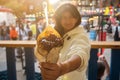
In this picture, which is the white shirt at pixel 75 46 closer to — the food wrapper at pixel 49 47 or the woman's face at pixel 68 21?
the woman's face at pixel 68 21

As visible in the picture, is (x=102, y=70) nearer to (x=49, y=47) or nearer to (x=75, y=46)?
(x=75, y=46)

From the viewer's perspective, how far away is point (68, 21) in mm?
1268

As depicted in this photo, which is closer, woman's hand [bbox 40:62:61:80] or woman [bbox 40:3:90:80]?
woman's hand [bbox 40:62:61:80]

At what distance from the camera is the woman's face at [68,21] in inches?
48.8

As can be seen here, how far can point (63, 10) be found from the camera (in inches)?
48.5

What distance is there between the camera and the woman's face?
1239mm

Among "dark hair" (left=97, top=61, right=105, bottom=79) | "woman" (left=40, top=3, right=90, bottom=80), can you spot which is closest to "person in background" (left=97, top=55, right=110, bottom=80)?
"dark hair" (left=97, top=61, right=105, bottom=79)

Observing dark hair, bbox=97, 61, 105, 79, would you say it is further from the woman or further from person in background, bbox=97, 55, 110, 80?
the woman

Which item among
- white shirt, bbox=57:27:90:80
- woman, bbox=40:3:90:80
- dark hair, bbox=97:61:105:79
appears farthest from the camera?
dark hair, bbox=97:61:105:79

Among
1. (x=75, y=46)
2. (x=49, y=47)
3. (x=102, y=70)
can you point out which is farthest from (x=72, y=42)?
(x=102, y=70)

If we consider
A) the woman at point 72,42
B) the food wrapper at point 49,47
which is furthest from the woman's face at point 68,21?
the food wrapper at point 49,47

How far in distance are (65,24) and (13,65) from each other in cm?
88

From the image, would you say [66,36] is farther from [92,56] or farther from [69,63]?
[92,56]

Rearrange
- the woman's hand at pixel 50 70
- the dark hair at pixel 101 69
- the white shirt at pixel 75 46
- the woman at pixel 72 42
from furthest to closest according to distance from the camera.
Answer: the dark hair at pixel 101 69 → the white shirt at pixel 75 46 → the woman at pixel 72 42 → the woman's hand at pixel 50 70
